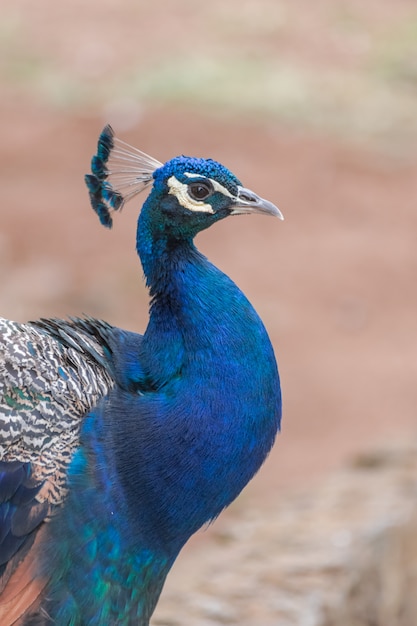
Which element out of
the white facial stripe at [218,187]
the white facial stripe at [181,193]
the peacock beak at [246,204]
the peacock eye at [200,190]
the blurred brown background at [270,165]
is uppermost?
the blurred brown background at [270,165]

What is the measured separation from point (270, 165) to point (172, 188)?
7.21 meters

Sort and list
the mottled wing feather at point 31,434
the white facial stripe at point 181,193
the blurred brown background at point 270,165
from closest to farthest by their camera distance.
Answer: the mottled wing feather at point 31,434 → the white facial stripe at point 181,193 → the blurred brown background at point 270,165

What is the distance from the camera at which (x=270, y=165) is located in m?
9.96

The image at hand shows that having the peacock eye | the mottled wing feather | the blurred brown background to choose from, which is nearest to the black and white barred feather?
the mottled wing feather

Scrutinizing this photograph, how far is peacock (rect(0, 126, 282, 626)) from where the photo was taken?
2.67 metres

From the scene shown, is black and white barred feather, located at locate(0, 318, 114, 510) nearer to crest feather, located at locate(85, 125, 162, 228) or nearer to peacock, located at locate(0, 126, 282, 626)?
peacock, located at locate(0, 126, 282, 626)

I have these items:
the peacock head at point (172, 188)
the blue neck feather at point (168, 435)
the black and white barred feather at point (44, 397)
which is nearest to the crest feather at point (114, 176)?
the peacock head at point (172, 188)

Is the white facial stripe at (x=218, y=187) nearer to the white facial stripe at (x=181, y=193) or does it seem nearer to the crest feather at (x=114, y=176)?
the white facial stripe at (x=181, y=193)

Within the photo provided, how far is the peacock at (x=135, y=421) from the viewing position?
2.67m

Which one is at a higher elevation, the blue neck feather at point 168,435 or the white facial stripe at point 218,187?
the white facial stripe at point 218,187

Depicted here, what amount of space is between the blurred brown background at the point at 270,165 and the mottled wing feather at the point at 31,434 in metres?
2.79

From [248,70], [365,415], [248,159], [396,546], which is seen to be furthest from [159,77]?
[396,546]

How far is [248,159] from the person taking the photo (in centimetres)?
1005

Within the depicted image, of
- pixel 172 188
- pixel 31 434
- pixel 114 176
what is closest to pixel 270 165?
pixel 114 176
